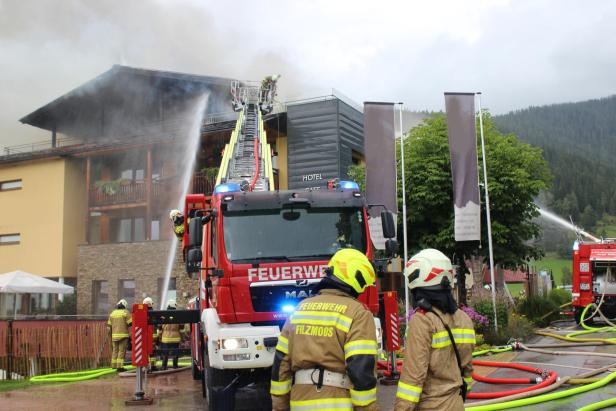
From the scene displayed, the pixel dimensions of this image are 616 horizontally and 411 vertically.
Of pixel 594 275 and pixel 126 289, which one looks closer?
pixel 594 275

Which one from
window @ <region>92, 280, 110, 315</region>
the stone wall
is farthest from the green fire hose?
window @ <region>92, 280, 110, 315</region>

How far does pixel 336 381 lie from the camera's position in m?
3.17

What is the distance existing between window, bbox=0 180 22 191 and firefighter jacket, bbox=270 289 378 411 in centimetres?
2831

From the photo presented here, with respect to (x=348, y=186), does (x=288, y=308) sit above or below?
below

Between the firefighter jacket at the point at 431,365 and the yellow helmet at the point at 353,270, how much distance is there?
33cm

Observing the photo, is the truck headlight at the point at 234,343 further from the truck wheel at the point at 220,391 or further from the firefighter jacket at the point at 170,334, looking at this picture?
the firefighter jacket at the point at 170,334

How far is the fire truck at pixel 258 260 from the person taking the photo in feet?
20.8

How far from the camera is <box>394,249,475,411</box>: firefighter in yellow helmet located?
3158 mm

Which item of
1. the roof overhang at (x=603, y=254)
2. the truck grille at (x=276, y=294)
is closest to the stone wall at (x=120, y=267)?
the roof overhang at (x=603, y=254)

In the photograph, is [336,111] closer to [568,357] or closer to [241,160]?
[241,160]

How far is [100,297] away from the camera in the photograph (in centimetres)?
2492

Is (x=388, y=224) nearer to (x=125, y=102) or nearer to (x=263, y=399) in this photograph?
(x=263, y=399)

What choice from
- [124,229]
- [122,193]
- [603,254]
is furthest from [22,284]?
[603,254]

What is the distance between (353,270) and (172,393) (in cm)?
679
